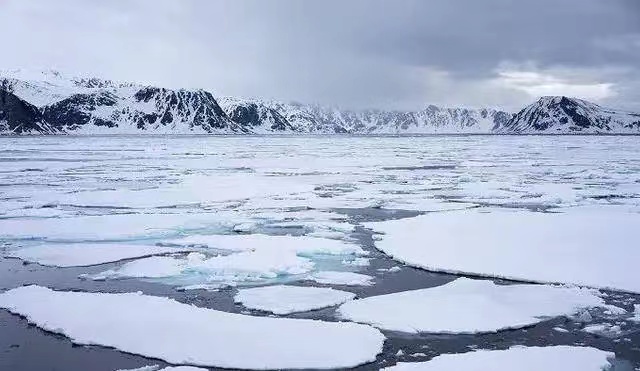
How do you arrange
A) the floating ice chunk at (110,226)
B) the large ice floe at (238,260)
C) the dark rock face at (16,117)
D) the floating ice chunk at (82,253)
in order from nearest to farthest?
the large ice floe at (238,260)
the floating ice chunk at (82,253)
the floating ice chunk at (110,226)
the dark rock face at (16,117)

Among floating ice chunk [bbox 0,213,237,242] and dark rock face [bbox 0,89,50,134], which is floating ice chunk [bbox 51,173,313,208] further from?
dark rock face [bbox 0,89,50,134]

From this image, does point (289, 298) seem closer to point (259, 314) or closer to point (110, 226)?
point (259, 314)

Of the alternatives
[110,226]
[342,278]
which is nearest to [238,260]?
[342,278]

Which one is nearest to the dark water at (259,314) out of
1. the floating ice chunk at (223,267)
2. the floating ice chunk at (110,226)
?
the floating ice chunk at (223,267)

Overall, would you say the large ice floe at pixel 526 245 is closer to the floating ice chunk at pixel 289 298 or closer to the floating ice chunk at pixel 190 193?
the floating ice chunk at pixel 289 298

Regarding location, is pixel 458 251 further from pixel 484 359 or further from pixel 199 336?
pixel 199 336
